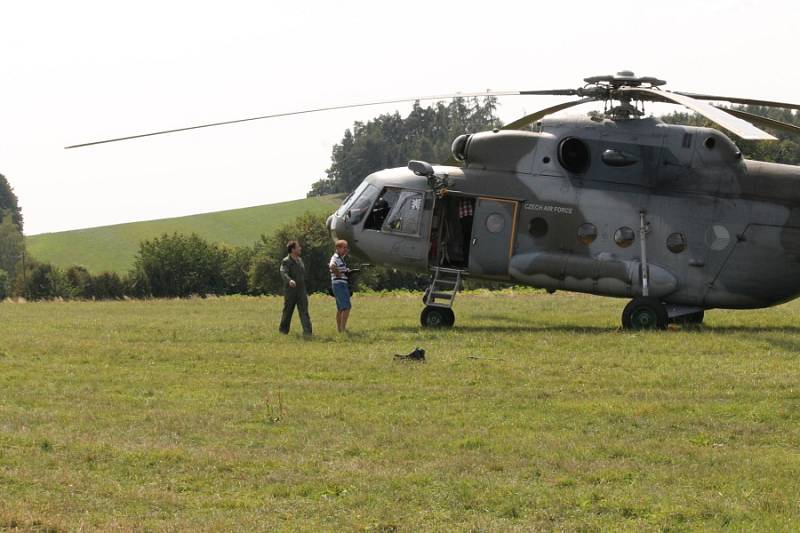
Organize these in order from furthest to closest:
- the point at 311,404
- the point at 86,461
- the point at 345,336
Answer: the point at 345,336 < the point at 311,404 < the point at 86,461

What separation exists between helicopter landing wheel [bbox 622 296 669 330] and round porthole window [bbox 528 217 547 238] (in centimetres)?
206

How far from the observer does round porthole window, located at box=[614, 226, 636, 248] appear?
2033 centimetres

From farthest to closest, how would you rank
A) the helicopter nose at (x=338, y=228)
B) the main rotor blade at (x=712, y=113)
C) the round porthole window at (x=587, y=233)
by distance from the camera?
the helicopter nose at (x=338, y=228) → the round porthole window at (x=587, y=233) → the main rotor blade at (x=712, y=113)

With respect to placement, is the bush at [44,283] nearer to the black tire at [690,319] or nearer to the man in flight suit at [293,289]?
the man in flight suit at [293,289]

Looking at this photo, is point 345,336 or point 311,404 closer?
point 311,404

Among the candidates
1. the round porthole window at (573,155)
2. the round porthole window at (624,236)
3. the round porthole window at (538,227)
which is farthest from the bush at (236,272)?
the round porthole window at (624,236)

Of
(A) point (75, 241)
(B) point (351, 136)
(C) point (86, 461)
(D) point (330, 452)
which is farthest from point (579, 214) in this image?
(B) point (351, 136)

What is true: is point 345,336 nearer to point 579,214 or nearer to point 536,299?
point 579,214

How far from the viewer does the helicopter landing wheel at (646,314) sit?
65.5 ft

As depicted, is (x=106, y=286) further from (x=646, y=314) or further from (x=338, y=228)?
(x=646, y=314)

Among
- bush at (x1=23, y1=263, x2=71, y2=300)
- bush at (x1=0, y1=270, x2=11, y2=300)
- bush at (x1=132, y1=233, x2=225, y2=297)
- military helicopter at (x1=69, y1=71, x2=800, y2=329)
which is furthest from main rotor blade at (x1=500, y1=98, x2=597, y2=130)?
bush at (x1=0, y1=270, x2=11, y2=300)

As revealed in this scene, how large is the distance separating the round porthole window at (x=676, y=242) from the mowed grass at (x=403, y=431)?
58.9 inches

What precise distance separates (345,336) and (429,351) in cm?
279

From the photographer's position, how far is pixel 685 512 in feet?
27.8
